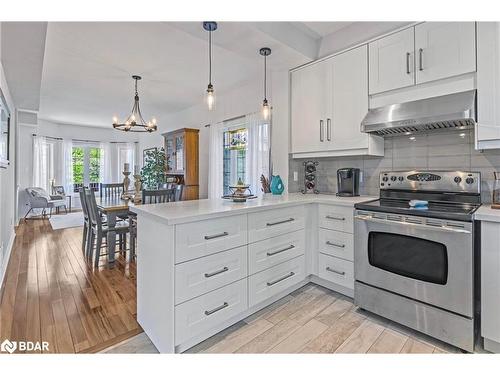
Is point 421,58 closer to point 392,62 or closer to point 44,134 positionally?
point 392,62

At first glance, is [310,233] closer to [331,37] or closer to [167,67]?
[331,37]

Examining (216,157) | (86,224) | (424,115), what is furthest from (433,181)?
(86,224)

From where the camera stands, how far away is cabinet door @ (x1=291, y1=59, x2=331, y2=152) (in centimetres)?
279

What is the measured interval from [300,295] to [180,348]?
121cm

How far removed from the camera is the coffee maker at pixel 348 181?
2.69 metres

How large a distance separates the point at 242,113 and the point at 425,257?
3169 mm

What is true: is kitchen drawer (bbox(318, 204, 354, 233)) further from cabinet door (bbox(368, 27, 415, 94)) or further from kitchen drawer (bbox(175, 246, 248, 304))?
cabinet door (bbox(368, 27, 415, 94))

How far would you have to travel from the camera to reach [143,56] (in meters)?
3.11

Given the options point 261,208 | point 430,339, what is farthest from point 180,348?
point 430,339

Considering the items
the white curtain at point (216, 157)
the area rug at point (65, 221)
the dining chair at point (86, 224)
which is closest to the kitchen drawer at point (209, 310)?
the dining chair at point (86, 224)

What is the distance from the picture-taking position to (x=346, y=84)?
102 inches

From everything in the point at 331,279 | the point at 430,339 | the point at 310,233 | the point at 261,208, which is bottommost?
the point at 430,339

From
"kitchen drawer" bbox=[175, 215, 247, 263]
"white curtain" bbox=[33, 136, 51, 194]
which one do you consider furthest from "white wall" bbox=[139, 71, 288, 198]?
"white curtain" bbox=[33, 136, 51, 194]

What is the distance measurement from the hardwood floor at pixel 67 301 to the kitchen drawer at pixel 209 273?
25.5 inches
